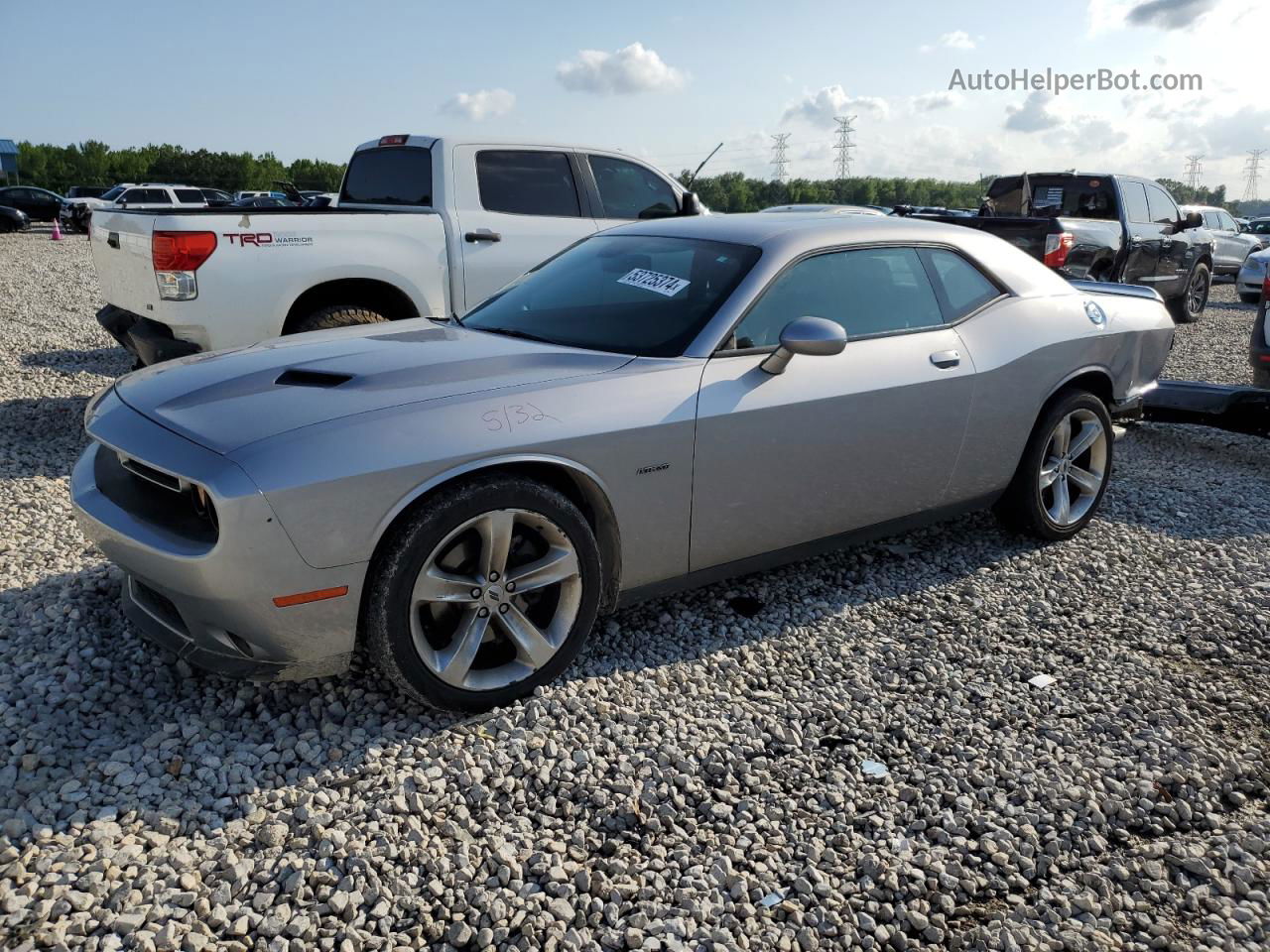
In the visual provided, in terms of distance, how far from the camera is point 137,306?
595cm

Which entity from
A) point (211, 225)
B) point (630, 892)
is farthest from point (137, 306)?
point (630, 892)

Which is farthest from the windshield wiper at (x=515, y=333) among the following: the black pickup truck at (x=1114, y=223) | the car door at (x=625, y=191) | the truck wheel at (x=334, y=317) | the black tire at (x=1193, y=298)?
the black tire at (x=1193, y=298)

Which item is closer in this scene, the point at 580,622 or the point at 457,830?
the point at 457,830

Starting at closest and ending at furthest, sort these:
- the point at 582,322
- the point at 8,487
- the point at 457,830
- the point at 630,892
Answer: the point at 630,892
the point at 457,830
the point at 582,322
the point at 8,487

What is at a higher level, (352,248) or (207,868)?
(352,248)

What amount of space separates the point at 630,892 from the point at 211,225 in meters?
4.71

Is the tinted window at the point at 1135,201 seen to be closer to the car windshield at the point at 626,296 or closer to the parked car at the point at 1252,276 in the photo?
the parked car at the point at 1252,276

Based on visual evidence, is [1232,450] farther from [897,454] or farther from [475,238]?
[475,238]

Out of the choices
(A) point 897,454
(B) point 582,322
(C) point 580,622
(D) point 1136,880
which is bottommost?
(D) point 1136,880

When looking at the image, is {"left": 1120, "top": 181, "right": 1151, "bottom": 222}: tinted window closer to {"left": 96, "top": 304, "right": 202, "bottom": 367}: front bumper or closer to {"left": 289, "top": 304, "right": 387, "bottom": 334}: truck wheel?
{"left": 289, "top": 304, "right": 387, "bottom": 334}: truck wheel

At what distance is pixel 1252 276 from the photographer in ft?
54.0

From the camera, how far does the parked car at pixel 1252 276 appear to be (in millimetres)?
16047

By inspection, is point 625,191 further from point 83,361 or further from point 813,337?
point 83,361

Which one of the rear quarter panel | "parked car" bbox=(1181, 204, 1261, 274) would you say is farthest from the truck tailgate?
"parked car" bbox=(1181, 204, 1261, 274)
